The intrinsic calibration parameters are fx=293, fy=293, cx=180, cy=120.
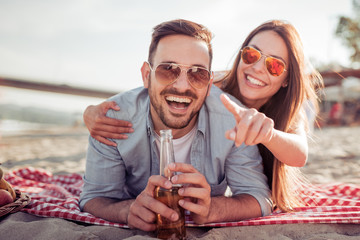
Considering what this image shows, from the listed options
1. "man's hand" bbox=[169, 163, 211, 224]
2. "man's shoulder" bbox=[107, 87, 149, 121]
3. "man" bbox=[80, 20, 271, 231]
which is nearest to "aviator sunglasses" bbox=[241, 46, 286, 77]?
"man" bbox=[80, 20, 271, 231]

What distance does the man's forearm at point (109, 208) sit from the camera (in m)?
1.83

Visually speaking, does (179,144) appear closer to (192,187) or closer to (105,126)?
(105,126)

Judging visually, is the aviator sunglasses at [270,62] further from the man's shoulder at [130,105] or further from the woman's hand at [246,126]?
the woman's hand at [246,126]

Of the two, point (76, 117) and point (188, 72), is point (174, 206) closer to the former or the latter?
point (188, 72)

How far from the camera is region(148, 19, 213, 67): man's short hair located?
2096 mm

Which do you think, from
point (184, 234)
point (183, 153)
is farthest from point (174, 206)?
point (183, 153)

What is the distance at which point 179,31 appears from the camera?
209 cm

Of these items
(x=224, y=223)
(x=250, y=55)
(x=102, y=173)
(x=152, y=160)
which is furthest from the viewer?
(x=250, y=55)

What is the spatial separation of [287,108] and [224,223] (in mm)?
1187

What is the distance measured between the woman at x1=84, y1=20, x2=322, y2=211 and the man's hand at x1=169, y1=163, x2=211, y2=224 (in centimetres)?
71

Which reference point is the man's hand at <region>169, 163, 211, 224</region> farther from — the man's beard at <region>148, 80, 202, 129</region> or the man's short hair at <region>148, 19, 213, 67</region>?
the man's short hair at <region>148, 19, 213, 67</region>

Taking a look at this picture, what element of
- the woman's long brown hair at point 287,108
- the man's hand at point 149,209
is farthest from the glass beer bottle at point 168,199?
the woman's long brown hair at point 287,108

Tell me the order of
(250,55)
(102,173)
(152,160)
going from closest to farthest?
(102,173), (152,160), (250,55)

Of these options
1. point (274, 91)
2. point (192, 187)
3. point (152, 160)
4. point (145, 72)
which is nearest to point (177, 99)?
point (145, 72)
